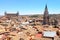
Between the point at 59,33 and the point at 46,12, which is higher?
the point at 46,12

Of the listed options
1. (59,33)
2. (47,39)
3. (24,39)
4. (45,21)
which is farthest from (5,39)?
(45,21)

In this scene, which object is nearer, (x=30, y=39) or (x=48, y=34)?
(x=30, y=39)

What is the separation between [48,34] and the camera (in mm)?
16688

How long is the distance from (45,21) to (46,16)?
1.82m

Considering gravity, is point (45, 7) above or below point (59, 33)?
above

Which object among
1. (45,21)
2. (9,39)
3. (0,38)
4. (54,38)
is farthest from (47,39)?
(45,21)

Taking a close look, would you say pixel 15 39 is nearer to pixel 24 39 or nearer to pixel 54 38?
pixel 24 39

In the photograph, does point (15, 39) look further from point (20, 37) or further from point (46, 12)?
point (46, 12)

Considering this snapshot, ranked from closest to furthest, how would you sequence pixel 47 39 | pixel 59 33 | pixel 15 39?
pixel 15 39, pixel 47 39, pixel 59 33

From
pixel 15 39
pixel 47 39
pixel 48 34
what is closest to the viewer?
pixel 15 39

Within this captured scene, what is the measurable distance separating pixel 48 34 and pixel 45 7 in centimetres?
2608

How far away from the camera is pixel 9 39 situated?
47.0 feet

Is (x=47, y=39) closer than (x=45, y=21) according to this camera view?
Yes

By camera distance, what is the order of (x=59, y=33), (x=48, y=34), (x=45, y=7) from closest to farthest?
1. (x=48, y=34)
2. (x=59, y=33)
3. (x=45, y=7)
